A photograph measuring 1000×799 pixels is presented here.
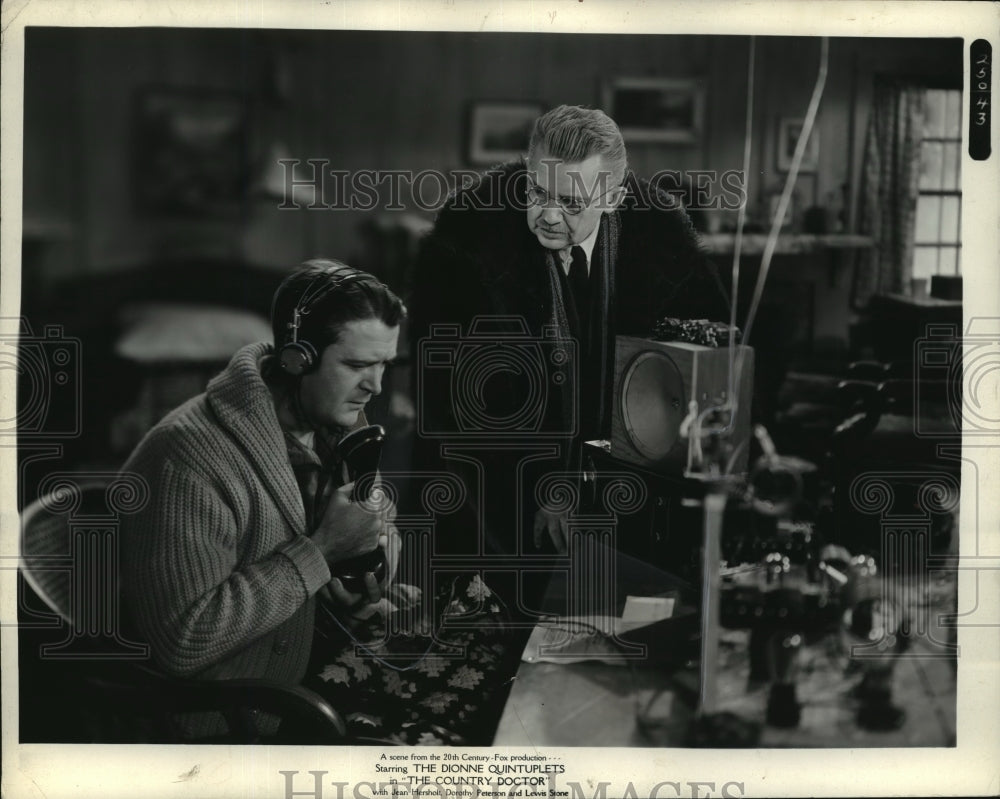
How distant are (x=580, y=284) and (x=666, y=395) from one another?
232mm

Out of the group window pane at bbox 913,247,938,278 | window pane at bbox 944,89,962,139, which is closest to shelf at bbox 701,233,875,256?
window pane at bbox 913,247,938,278

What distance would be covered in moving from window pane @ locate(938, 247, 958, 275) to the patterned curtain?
2.0 inches

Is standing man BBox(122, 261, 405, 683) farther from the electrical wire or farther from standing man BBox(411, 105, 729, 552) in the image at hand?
the electrical wire

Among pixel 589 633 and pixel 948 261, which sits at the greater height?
pixel 948 261

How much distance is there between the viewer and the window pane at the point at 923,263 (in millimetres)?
1666

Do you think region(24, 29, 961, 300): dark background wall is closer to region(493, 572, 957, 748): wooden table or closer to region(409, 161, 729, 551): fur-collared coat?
→ region(409, 161, 729, 551): fur-collared coat

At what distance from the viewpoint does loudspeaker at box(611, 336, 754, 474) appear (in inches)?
64.0

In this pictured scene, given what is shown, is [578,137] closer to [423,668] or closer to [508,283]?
[508,283]

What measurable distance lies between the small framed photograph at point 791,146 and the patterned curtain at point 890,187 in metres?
0.09

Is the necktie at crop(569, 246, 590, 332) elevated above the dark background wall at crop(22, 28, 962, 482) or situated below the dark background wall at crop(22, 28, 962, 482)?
below

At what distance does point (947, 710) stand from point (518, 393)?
897 millimetres

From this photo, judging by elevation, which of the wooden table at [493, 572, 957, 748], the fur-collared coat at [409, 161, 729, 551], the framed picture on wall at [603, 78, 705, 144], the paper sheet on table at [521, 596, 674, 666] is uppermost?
the framed picture on wall at [603, 78, 705, 144]

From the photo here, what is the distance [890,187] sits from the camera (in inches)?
65.4

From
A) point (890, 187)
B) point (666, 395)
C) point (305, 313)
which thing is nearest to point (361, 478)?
point (305, 313)
